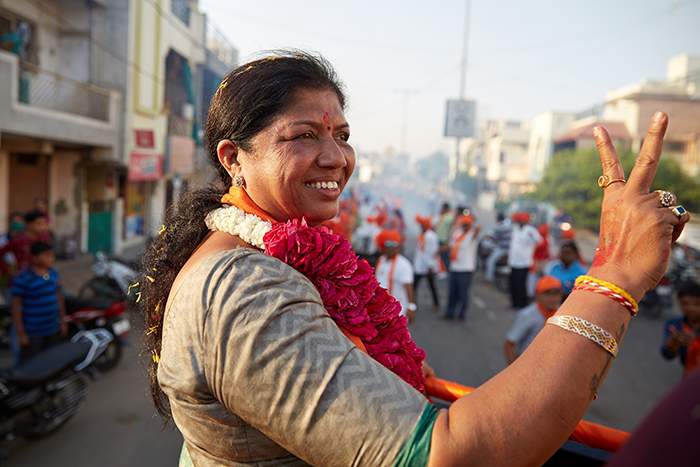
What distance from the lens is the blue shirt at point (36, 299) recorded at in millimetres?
4914

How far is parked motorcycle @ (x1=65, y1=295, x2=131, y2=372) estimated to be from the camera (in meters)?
5.98

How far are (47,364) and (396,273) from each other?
369cm

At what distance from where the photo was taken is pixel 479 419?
0.81 m

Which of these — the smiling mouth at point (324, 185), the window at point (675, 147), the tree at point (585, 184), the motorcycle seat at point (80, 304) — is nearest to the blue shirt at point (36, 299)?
the motorcycle seat at point (80, 304)

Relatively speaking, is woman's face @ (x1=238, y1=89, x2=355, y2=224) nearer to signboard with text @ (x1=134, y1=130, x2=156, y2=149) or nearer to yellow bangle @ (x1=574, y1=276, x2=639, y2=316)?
yellow bangle @ (x1=574, y1=276, x2=639, y2=316)

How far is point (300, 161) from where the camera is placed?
1.19m

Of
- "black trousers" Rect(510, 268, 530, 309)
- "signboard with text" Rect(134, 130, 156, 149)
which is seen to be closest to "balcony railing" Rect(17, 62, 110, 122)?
"signboard with text" Rect(134, 130, 156, 149)

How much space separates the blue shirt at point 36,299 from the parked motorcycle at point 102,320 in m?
0.90

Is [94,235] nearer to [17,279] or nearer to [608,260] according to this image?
[17,279]

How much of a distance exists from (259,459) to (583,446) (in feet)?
3.45

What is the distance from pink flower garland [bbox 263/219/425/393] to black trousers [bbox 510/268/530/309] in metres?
8.61

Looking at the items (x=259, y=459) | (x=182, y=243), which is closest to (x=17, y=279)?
(x=182, y=243)

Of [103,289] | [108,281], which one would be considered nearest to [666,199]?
[103,289]

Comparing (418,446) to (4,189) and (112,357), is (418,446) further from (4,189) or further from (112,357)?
(4,189)
